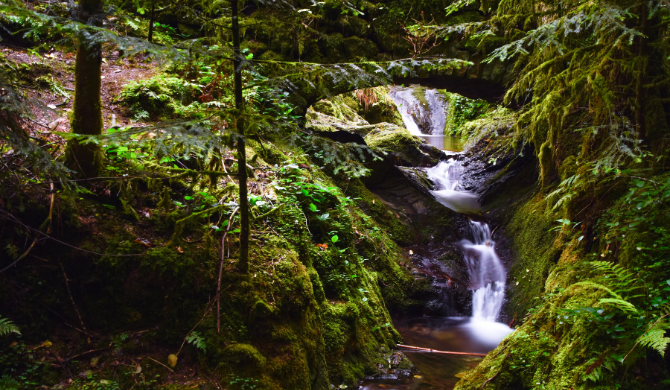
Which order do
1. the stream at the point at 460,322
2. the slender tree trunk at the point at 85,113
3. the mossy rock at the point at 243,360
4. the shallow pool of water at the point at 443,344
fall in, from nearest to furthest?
the mossy rock at the point at 243,360
the slender tree trunk at the point at 85,113
the shallow pool of water at the point at 443,344
the stream at the point at 460,322

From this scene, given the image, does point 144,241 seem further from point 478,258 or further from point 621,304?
point 478,258

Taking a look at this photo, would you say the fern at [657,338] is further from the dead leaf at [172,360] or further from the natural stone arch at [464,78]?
the natural stone arch at [464,78]

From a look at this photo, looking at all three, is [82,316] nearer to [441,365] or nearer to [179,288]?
[179,288]

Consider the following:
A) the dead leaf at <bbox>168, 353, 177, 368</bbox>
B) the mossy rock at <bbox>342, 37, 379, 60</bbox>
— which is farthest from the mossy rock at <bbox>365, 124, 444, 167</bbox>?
the dead leaf at <bbox>168, 353, 177, 368</bbox>

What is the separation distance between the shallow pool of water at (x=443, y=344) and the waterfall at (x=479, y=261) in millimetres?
418

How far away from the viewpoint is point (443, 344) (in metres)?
6.61

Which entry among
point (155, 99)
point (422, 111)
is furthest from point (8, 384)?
point (422, 111)

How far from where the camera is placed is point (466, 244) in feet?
32.3

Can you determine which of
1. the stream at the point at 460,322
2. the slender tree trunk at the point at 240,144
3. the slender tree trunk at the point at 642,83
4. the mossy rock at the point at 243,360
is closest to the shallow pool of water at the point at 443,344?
the stream at the point at 460,322

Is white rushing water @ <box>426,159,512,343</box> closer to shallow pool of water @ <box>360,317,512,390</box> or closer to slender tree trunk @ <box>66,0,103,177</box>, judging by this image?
shallow pool of water @ <box>360,317,512,390</box>

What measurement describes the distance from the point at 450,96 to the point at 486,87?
13.6 m

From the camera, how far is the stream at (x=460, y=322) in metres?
5.07

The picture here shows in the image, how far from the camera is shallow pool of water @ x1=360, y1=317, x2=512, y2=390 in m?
4.71

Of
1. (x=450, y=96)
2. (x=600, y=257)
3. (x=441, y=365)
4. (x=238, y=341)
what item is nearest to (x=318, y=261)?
(x=238, y=341)
